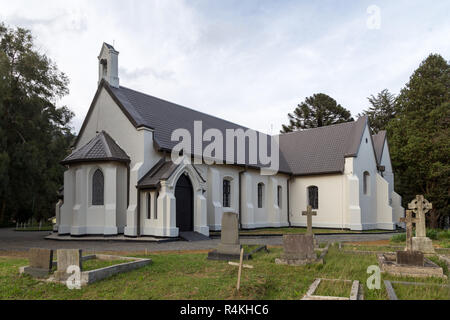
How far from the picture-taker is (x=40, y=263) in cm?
861

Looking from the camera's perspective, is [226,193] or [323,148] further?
[323,148]

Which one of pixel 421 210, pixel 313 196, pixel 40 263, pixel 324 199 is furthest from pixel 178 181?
pixel 313 196

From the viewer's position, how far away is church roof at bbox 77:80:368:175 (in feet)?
67.5

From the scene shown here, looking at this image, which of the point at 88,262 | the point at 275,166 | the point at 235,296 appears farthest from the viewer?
the point at 275,166

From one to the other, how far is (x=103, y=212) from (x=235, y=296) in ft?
45.5

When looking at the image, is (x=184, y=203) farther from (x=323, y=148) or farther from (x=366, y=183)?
(x=366, y=183)

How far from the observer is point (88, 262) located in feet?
33.2

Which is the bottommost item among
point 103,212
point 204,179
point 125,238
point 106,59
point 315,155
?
point 125,238

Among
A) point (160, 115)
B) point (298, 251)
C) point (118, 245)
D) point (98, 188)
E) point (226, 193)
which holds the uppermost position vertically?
point (160, 115)

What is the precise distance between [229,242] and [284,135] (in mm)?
24015

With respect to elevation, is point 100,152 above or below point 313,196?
above

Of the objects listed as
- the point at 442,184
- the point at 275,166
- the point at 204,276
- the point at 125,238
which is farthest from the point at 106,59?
the point at 442,184
